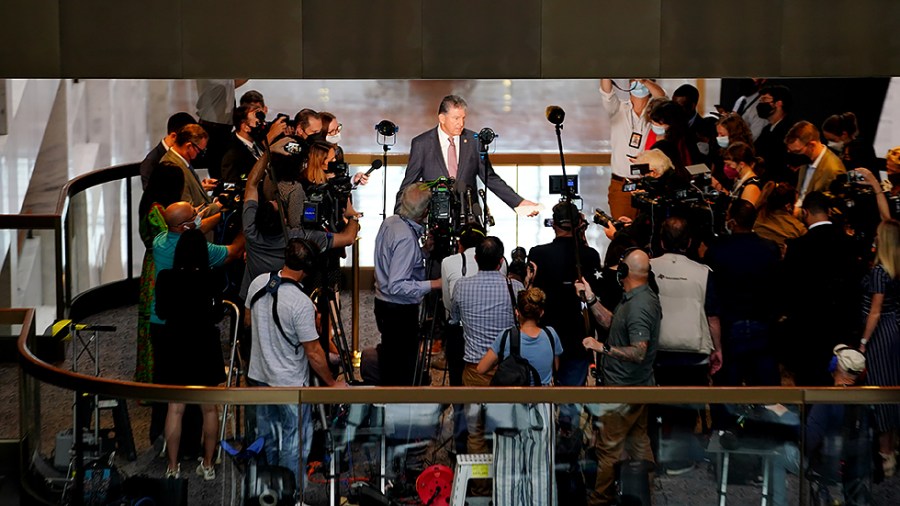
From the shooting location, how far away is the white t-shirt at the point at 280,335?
7.31m

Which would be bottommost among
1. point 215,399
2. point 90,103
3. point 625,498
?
point 625,498

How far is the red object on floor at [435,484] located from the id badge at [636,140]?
5.54m

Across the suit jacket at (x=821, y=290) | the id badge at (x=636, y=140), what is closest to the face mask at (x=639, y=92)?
the id badge at (x=636, y=140)

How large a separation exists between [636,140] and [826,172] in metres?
1.89

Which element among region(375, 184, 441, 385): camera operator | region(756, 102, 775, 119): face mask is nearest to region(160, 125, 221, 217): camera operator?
region(375, 184, 441, 385): camera operator

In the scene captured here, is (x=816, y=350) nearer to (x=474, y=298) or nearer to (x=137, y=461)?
(x=474, y=298)

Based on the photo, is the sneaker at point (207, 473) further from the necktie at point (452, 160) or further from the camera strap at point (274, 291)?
the necktie at point (452, 160)

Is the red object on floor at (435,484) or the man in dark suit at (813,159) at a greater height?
the man in dark suit at (813,159)

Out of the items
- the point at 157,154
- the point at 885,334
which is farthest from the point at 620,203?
the point at 885,334

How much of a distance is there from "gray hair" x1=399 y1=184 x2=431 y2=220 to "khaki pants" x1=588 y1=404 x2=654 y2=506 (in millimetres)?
2228

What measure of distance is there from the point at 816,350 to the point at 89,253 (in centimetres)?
559

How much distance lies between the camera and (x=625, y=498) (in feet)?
22.0

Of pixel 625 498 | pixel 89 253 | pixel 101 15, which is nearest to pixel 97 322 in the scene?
pixel 89 253

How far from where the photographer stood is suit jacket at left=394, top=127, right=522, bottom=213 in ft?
34.3
